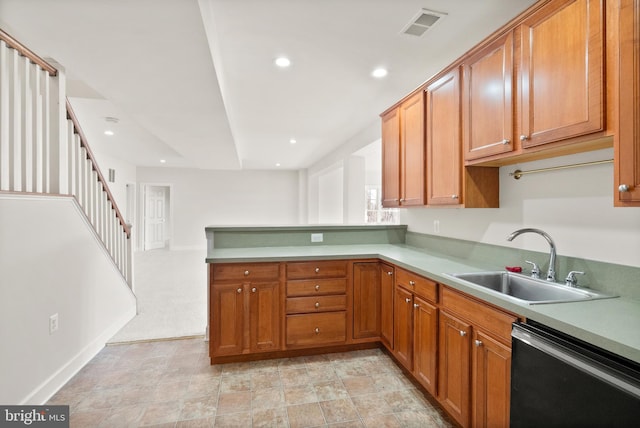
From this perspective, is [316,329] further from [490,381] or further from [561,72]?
[561,72]

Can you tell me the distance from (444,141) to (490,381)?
1.57 m

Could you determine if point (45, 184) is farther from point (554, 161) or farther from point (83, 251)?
point (554, 161)

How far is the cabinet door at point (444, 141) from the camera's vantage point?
217cm

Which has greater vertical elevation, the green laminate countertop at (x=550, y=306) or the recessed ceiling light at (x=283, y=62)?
the recessed ceiling light at (x=283, y=62)

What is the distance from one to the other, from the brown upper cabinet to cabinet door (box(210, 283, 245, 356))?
164 centimetres

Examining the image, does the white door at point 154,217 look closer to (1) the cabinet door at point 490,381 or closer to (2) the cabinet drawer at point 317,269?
(2) the cabinet drawer at point 317,269

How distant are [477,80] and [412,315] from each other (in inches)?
64.3

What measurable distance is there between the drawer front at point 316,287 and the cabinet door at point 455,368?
98 centimetres

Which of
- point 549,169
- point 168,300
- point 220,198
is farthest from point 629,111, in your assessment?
point 220,198

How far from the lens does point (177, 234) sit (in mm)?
9242

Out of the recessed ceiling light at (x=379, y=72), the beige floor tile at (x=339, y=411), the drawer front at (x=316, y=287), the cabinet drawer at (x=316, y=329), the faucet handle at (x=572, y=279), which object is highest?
the recessed ceiling light at (x=379, y=72)

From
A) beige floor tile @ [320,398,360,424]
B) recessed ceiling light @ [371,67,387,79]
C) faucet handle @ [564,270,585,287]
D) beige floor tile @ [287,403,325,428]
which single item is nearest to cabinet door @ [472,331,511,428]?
faucet handle @ [564,270,585,287]

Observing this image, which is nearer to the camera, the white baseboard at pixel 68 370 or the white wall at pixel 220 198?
the white baseboard at pixel 68 370
